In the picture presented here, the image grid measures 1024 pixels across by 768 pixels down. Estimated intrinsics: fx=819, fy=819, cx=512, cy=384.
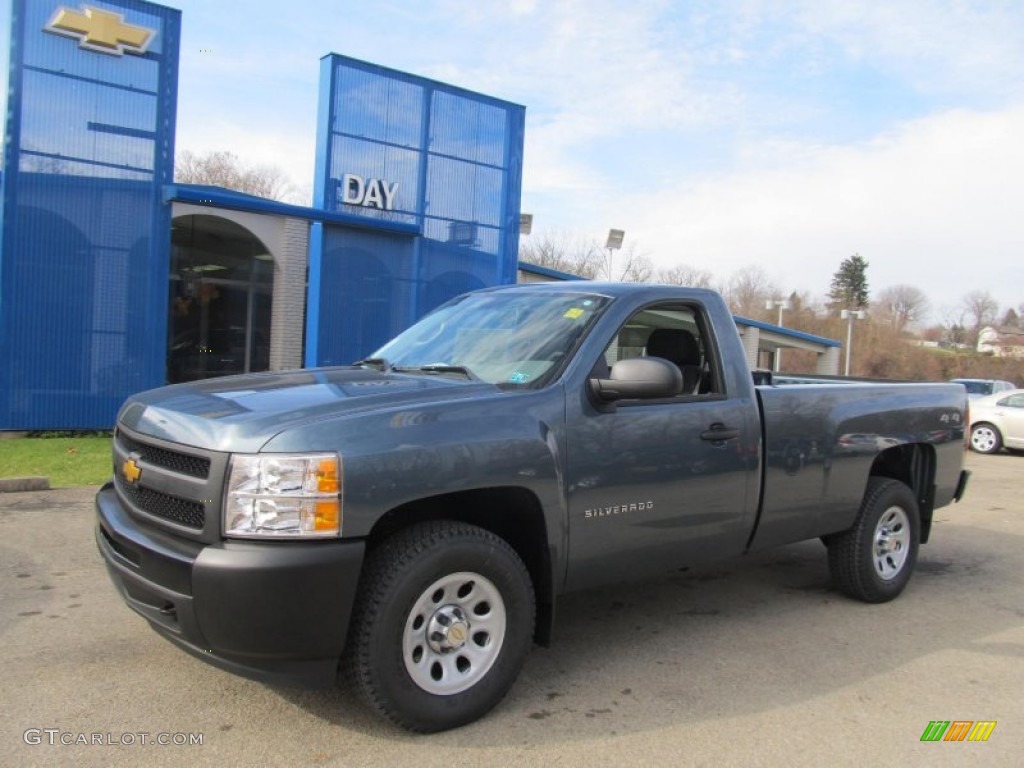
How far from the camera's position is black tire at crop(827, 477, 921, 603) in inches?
208

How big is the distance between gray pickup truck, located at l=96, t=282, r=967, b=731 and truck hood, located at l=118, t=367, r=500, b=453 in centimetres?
2

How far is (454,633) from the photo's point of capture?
3316 millimetres

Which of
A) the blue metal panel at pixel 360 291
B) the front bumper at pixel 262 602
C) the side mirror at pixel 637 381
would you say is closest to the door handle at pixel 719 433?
the side mirror at pixel 637 381

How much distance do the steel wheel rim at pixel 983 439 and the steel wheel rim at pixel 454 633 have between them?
17359 millimetres

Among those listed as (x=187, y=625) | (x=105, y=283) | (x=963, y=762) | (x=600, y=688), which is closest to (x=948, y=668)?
(x=963, y=762)

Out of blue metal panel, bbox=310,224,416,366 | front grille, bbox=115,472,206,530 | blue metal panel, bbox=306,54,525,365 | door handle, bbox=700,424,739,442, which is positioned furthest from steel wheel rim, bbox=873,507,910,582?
→ blue metal panel, bbox=306,54,525,365

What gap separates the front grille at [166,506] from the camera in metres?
3.05

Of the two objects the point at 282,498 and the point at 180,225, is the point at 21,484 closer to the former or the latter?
the point at 282,498

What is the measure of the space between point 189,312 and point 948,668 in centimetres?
1758

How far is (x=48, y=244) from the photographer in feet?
38.7

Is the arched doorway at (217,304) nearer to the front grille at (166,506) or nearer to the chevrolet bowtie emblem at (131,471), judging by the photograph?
the chevrolet bowtie emblem at (131,471)

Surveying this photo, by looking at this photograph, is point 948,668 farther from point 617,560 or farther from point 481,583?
point 481,583

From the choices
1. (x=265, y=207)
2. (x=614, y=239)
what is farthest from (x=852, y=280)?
(x=265, y=207)

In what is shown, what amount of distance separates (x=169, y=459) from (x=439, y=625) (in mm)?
1266
